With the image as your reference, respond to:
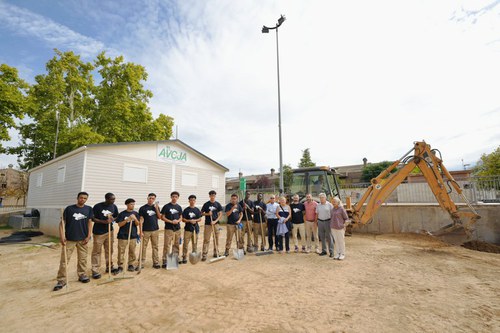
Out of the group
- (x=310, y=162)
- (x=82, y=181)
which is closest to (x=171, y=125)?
(x=82, y=181)

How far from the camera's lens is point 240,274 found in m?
5.65

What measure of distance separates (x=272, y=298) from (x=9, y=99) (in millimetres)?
19654

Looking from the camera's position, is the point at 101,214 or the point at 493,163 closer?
the point at 101,214

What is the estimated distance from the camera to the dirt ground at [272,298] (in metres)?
3.39

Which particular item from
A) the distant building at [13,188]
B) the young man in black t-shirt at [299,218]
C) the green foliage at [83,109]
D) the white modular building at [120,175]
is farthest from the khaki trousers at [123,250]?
the distant building at [13,188]

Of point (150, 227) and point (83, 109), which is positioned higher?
point (83, 109)

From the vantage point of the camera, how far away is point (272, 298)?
4230 mm

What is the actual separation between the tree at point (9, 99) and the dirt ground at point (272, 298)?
12.8m

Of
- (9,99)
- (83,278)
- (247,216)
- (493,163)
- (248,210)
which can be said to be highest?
(9,99)

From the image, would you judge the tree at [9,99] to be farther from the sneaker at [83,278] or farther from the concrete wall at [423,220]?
the concrete wall at [423,220]

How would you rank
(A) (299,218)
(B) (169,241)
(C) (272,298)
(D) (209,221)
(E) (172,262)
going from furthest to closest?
(A) (299,218) → (D) (209,221) → (B) (169,241) → (E) (172,262) → (C) (272,298)

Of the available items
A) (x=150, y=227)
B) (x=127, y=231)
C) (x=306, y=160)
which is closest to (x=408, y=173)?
(x=150, y=227)

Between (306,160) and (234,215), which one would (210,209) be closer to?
(234,215)

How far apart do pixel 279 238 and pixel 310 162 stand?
31937 millimetres
